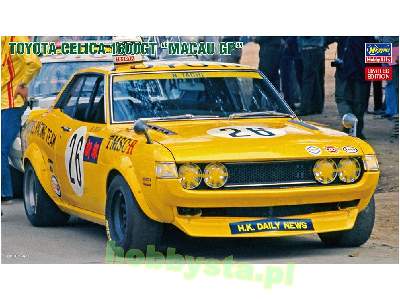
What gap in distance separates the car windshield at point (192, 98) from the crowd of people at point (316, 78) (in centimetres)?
171

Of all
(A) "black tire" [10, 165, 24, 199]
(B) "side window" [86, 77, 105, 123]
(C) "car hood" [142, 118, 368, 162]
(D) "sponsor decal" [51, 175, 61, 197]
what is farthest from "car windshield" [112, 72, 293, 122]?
(A) "black tire" [10, 165, 24, 199]

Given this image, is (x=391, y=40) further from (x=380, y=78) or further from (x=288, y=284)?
(x=288, y=284)

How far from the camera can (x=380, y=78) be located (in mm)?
11898

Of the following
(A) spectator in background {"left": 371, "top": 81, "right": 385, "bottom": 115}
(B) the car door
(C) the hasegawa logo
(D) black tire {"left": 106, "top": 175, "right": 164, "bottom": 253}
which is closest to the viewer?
(D) black tire {"left": 106, "top": 175, "right": 164, "bottom": 253}

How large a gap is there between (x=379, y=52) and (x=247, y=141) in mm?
2227

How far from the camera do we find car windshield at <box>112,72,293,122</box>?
417 inches

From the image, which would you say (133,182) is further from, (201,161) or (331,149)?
(331,149)

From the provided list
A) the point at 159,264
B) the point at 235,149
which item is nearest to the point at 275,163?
the point at 235,149

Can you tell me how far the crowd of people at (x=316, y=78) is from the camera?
520 inches

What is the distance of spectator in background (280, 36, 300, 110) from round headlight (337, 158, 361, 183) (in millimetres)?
4072

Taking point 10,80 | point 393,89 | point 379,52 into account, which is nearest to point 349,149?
point 379,52

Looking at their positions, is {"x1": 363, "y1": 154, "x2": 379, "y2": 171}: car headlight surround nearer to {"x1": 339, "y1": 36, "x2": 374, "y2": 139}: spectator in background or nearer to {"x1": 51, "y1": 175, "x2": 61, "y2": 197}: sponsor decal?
{"x1": 339, "y1": 36, "x2": 374, "y2": 139}: spectator in background

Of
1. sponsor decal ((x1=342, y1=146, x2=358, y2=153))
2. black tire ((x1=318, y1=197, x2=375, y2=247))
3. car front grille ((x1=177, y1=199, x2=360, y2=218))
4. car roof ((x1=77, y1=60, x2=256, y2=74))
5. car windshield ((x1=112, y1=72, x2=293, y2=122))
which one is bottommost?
black tire ((x1=318, y1=197, x2=375, y2=247))

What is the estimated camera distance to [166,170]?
9281 millimetres
